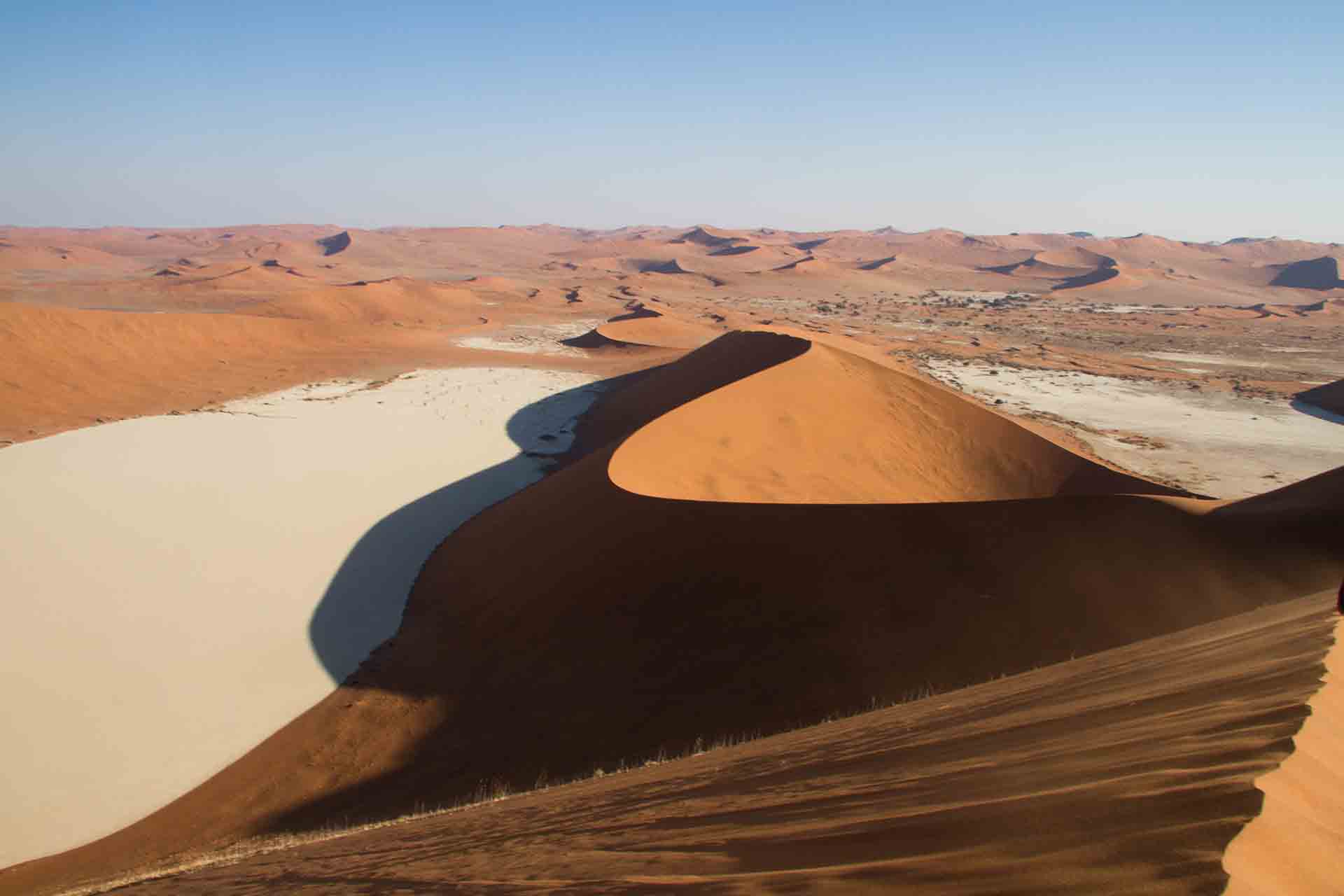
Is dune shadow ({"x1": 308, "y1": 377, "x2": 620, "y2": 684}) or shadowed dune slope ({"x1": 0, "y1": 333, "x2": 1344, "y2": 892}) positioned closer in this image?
shadowed dune slope ({"x1": 0, "y1": 333, "x2": 1344, "y2": 892})

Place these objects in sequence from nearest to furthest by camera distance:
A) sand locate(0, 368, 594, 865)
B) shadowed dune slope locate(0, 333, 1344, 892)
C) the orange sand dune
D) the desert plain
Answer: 1. the desert plain
2. shadowed dune slope locate(0, 333, 1344, 892)
3. sand locate(0, 368, 594, 865)
4. the orange sand dune

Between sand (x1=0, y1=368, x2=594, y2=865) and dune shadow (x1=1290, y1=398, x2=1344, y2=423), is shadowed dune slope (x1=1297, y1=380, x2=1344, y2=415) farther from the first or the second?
sand (x1=0, y1=368, x2=594, y2=865)

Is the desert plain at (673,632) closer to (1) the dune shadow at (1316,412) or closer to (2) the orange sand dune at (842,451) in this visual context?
(2) the orange sand dune at (842,451)

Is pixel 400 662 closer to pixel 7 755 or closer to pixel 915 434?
pixel 7 755

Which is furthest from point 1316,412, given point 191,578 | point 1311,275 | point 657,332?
point 1311,275

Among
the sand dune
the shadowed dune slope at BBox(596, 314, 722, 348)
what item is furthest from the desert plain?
the sand dune

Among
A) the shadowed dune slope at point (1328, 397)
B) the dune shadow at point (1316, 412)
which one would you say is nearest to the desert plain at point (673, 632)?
the shadowed dune slope at point (1328, 397)

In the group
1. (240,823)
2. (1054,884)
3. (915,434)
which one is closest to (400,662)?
(240,823)
